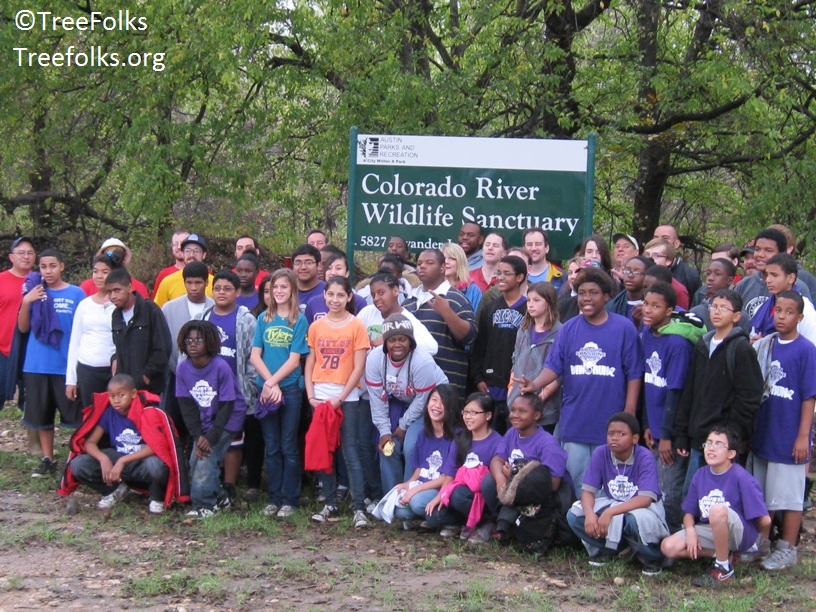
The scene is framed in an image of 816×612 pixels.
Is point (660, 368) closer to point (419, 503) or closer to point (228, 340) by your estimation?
point (419, 503)

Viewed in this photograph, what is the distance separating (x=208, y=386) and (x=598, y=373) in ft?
9.31

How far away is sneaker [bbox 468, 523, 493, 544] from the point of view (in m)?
6.79

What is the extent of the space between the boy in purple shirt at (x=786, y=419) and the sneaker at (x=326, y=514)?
3.02 metres

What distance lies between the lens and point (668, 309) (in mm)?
6570

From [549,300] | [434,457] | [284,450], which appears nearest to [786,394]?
[549,300]

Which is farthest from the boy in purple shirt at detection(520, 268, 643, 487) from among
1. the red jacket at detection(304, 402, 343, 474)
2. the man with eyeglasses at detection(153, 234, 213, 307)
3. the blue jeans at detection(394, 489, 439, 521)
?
the man with eyeglasses at detection(153, 234, 213, 307)

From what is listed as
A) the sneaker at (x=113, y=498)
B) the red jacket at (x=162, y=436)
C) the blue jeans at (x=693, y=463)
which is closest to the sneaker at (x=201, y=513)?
the red jacket at (x=162, y=436)

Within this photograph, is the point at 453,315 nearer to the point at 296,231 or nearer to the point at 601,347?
the point at 601,347

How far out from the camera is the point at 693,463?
641 centimetres

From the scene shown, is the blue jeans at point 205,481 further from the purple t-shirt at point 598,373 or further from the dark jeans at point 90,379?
the purple t-shirt at point 598,373

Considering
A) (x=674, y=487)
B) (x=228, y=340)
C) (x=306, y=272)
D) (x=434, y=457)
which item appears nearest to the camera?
(x=674, y=487)

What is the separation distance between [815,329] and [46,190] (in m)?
14.3

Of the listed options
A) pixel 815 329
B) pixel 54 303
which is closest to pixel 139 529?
pixel 54 303

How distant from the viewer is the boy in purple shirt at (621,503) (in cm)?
611
